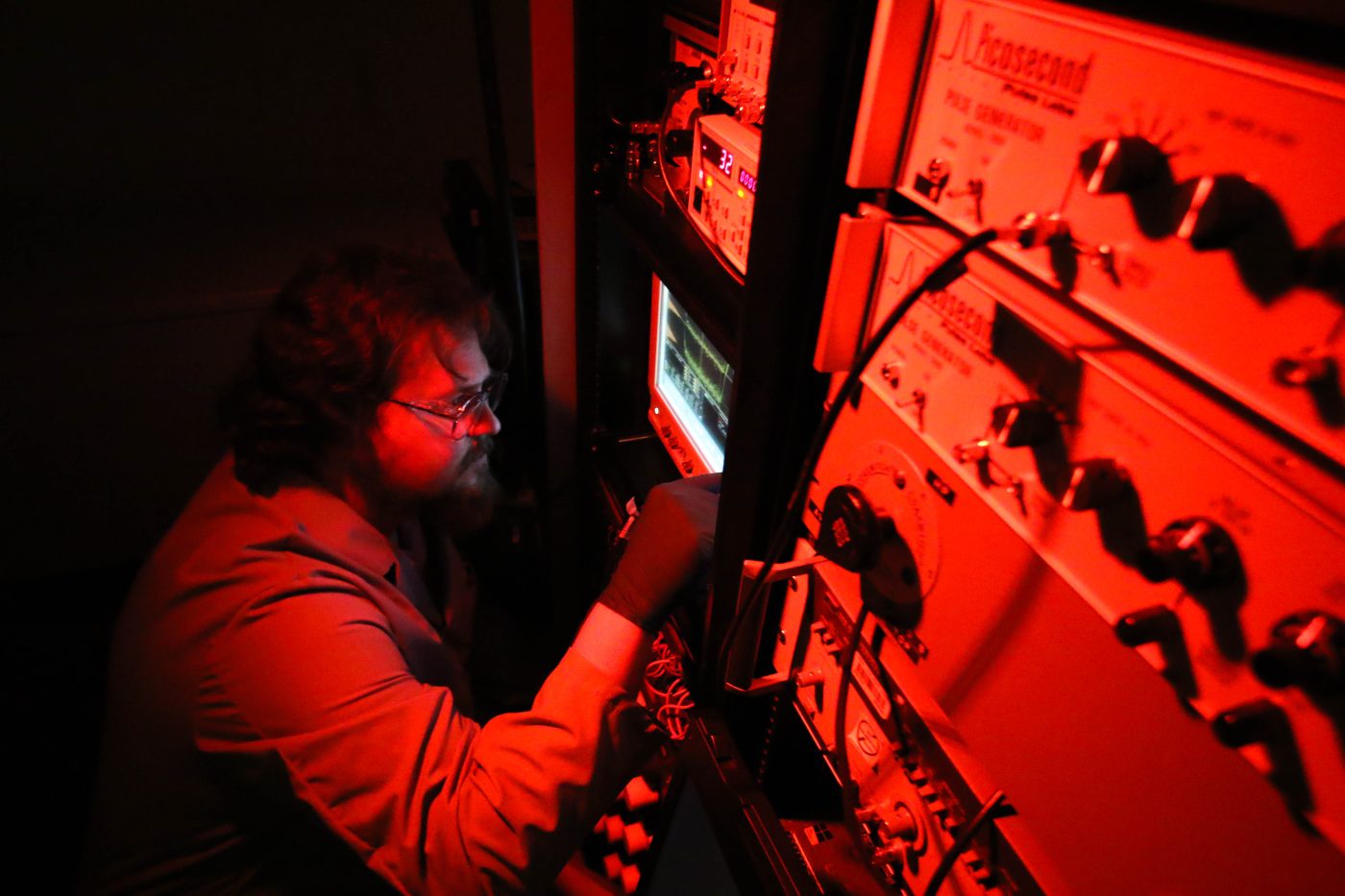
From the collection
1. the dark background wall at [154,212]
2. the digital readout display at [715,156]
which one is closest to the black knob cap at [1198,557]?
the digital readout display at [715,156]

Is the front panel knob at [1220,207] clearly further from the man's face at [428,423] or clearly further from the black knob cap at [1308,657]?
the man's face at [428,423]

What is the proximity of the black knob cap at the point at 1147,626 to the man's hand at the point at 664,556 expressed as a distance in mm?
677

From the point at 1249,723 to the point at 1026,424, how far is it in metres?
0.16

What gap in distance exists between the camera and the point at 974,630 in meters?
0.48

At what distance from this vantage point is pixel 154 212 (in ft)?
7.37

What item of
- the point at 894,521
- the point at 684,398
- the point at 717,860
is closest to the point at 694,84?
the point at 684,398

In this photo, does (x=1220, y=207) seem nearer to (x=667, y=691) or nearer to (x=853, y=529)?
(x=853, y=529)

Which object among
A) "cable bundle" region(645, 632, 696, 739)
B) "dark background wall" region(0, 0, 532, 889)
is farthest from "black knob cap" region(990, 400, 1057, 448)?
"dark background wall" region(0, 0, 532, 889)

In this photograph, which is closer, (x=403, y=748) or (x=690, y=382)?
(x=403, y=748)

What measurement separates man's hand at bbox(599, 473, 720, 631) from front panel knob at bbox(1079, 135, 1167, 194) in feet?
2.44

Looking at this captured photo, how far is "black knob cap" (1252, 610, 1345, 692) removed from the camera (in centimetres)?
27

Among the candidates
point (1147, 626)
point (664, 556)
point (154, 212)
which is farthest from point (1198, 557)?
point (154, 212)

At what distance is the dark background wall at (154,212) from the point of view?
6.19 feet

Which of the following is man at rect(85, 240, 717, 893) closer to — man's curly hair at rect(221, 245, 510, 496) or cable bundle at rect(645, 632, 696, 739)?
man's curly hair at rect(221, 245, 510, 496)
